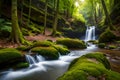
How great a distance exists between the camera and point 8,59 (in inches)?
328

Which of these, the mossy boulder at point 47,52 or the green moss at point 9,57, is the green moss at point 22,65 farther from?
the mossy boulder at point 47,52

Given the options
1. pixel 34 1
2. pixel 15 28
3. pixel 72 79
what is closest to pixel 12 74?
pixel 72 79

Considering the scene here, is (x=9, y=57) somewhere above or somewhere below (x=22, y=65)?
above

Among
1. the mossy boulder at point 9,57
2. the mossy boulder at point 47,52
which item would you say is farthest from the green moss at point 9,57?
the mossy boulder at point 47,52

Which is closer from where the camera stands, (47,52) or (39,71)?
(39,71)

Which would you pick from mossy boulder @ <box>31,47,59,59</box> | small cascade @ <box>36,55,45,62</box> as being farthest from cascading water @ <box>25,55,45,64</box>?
mossy boulder @ <box>31,47,59,59</box>

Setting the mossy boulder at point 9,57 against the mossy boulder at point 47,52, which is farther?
the mossy boulder at point 47,52

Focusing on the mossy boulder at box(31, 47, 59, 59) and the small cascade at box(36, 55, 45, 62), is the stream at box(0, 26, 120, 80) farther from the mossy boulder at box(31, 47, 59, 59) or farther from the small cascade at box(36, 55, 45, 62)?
the mossy boulder at box(31, 47, 59, 59)

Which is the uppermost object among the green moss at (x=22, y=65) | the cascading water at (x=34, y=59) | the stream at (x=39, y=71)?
the cascading water at (x=34, y=59)

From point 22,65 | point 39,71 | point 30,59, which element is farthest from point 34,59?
point 39,71

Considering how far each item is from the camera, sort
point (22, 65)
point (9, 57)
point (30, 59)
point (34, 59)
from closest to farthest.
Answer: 1. point (9, 57)
2. point (22, 65)
3. point (30, 59)
4. point (34, 59)

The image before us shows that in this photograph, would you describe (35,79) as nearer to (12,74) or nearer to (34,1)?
(12,74)

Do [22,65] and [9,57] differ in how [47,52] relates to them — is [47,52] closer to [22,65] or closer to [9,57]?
[22,65]

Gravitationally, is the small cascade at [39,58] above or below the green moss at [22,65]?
above
